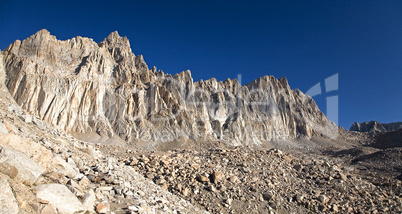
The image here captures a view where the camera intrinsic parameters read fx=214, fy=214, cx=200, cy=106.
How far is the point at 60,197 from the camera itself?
223 inches

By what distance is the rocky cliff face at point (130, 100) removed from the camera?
2345 inches

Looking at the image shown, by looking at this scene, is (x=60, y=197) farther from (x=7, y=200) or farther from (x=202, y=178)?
(x=202, y=178)

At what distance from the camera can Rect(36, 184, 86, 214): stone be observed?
17.8ft

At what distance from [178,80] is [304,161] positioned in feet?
277

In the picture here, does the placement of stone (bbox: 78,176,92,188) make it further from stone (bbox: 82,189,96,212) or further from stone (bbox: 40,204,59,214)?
stone (bbox: 40,204,59,214)

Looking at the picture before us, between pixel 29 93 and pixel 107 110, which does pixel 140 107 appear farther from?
pixel 29 93

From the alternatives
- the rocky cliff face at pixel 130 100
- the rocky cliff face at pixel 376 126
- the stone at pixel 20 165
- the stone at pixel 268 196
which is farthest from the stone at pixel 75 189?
the rocky cliff face at pixel 376 126

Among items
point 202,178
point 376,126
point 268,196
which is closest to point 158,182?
point 202,178

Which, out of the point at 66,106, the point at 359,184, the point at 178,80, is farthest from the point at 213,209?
the point at 178,80

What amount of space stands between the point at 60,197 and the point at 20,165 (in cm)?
134

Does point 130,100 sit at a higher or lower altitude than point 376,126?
lower

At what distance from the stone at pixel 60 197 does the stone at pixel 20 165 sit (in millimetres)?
364

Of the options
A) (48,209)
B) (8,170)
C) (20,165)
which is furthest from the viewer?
(20,165)

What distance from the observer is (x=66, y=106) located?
2398 inches
